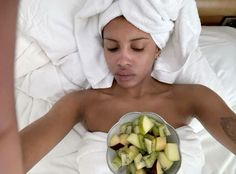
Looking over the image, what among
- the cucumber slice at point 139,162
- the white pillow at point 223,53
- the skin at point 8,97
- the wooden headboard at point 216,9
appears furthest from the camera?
the wooden headboard at point 216,9

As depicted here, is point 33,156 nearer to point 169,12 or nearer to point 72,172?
point 72,172

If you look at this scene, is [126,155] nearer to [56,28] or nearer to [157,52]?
[157,52]

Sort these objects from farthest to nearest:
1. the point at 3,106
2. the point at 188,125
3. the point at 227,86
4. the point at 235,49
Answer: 1. the point at 235,49
2. the point at 227,86
3. the point at 188,125
4. the point at 3,106

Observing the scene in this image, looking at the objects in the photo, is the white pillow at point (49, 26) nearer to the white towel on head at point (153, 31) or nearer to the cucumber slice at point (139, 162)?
the white towel on head at point (153, 31)

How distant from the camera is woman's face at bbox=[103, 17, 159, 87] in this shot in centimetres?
121

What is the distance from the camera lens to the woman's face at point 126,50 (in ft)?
3.96

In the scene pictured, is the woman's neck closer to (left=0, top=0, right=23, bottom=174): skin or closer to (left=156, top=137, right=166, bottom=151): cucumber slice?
(left=156, top=137, right=166, bottom=151): cucumber slice

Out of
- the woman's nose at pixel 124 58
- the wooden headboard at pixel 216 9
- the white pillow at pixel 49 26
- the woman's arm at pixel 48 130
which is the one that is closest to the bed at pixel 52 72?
the white pillow at pixel 49 26

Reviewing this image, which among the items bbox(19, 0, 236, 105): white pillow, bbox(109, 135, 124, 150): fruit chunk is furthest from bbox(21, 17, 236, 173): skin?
bbox(109, 135, 124, 150): fruit chunk

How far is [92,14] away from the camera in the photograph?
1.30m

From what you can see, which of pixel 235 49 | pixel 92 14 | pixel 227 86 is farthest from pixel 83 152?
pixel 235 49

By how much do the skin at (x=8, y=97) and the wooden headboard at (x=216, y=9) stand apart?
1.33m

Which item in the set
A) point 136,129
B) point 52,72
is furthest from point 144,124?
point 52,72

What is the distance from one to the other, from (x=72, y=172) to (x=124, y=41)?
0.44 meters
